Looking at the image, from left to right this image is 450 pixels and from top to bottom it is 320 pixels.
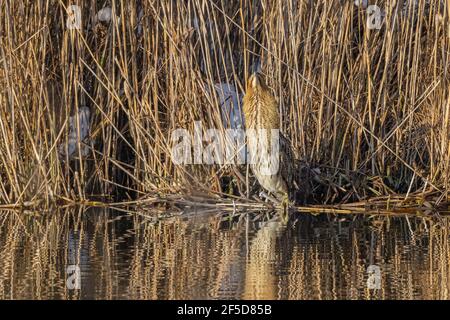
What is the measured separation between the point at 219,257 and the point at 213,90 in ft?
6.11

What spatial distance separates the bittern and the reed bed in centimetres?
11

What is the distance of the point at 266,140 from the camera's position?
7367 millimetres

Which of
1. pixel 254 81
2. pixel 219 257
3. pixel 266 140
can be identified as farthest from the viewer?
pixel 266 140

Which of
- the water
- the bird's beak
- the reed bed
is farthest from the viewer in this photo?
the reed bed

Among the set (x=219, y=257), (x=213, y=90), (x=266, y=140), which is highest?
(x=213, y=90)

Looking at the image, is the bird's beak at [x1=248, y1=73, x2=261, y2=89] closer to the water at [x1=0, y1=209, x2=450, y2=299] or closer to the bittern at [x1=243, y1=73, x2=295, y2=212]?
the bittern at [x1=243, y1=73, x2=295, y2=212]

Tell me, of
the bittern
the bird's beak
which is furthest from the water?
the bird's beak

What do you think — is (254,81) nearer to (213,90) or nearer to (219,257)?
(213,90)

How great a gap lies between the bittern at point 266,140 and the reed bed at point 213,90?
0.37 feet

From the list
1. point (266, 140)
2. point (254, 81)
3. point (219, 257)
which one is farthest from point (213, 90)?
point (219, 257)

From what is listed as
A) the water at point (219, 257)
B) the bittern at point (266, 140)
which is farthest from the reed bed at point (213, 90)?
the water at point (219, 257)

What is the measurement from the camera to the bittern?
726 centimetres

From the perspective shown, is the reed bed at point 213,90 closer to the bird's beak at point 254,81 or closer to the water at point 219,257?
the bird's beak at point 254,81
